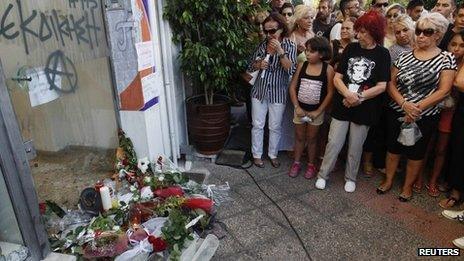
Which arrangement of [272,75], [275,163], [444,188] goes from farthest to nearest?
[275,163] → [272,75] → [444,188]

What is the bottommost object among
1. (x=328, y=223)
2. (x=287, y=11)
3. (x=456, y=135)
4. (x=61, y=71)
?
(x=328, y=223)

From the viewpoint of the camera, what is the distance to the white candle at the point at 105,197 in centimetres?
288

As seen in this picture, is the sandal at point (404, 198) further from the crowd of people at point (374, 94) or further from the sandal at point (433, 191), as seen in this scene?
the sandal at point (433, 191)

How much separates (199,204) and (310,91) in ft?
5.50

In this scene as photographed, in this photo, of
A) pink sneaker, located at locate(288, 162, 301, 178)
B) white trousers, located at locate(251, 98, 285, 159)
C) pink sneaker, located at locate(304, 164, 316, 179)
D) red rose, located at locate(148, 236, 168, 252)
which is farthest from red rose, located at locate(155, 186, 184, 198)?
pink sneaker, located at locate(304, 164, 316, 179)

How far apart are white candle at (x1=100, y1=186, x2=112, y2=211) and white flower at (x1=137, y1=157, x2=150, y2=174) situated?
55 cm

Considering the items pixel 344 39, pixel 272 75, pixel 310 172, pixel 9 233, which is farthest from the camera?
pixel 310 172

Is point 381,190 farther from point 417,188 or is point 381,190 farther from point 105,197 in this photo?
point 105,197

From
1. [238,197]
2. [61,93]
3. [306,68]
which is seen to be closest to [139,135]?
[61,93]

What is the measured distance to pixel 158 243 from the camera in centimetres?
253

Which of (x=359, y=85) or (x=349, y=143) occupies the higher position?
(x=359, y=85)

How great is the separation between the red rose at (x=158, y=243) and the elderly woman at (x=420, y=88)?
2.43 metres

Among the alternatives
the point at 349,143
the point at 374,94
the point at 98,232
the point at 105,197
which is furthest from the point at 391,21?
the point at 98,232

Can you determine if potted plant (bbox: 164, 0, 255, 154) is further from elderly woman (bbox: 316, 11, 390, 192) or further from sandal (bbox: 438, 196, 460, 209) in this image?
sandal (bbox: 438, 196, 460, 209)
